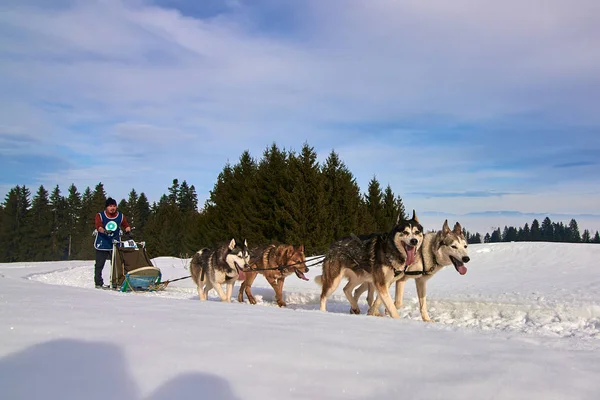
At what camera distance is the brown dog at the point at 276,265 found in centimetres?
862

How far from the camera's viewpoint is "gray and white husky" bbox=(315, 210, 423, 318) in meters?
6.29

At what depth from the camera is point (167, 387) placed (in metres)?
2.06

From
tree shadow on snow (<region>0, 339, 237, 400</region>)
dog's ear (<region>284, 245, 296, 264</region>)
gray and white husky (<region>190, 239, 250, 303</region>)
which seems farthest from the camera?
dog's ear (<region>284, 245, 296, 264</region>)

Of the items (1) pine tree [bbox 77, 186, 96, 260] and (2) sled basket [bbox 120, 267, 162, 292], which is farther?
(1) pine tree [bbox 77, 186, 96, 260]

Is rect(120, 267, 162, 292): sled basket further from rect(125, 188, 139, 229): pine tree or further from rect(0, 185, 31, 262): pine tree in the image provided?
rect(0, 185, 31, 262): pine tree

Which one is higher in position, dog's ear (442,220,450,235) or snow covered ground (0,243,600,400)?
dog's ear (442,220,450,235)

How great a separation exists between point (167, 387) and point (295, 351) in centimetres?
81

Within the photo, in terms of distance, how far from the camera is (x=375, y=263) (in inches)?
258

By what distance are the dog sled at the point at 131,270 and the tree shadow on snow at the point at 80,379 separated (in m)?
7.14

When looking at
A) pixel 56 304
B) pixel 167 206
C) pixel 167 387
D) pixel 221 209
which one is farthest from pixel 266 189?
pixel 167 206

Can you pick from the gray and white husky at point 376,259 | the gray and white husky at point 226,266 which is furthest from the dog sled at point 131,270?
the gray and white husky at point 376,259

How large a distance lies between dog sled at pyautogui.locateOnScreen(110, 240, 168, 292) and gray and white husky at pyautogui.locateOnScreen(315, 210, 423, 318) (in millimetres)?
3935

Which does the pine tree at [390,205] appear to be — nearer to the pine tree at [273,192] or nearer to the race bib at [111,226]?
the pine tree at [273,192]

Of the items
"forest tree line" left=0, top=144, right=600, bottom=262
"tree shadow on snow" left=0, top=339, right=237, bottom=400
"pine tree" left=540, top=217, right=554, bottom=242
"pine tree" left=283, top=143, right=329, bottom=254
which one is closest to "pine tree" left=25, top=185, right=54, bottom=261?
"forest tree line" left=0, top=144, right=600, bottom=262
